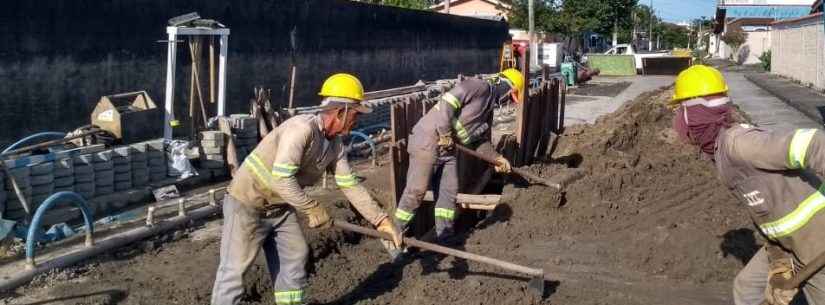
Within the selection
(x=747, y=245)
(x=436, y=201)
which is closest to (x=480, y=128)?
(x=436, y=201)

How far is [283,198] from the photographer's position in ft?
15.1

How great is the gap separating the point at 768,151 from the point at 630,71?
37.0 meters

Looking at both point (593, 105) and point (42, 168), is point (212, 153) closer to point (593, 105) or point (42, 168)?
point (42, 168)

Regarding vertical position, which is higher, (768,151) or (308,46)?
(308,46)

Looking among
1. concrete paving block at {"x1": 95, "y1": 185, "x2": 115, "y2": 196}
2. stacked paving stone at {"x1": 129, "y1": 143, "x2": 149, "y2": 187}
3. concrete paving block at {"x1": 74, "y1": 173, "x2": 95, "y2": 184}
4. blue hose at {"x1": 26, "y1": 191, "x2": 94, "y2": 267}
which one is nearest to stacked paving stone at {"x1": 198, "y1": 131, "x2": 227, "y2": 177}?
stacked paving stone at {"x1": 129, "y1": 143, "x2": 149, "y2": 187}

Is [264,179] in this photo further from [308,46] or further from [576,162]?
[308,46]

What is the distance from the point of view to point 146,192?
30.3ft

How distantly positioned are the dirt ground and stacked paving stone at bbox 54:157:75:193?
161 cm

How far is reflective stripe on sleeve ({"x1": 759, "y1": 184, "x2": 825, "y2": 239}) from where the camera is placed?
3.76 meters

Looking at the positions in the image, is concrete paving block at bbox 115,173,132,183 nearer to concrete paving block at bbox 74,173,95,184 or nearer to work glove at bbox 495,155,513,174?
concrete paving block at bbox 74,173,95,184

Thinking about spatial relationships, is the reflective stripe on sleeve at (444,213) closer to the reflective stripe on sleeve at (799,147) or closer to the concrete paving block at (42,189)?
the concrete paving block at (42,189)

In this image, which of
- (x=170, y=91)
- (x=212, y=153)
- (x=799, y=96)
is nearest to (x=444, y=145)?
(x=212, y=153)

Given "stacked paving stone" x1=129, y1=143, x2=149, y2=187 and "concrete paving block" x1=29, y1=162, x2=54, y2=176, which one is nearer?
"concrete paving block" x1=29, y1=162, x2=54, y2=176

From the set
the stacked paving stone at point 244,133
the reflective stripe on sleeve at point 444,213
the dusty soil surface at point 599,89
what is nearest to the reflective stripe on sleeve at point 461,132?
the reflective stripe on sleeve at point 444,213
